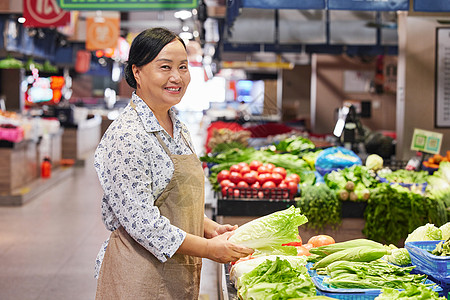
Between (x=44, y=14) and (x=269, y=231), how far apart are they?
762cm

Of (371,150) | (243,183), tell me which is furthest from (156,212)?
(371,150)

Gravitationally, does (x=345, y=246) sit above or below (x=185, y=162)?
below

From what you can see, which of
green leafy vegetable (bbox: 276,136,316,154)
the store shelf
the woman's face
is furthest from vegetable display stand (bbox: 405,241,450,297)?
the store shelf

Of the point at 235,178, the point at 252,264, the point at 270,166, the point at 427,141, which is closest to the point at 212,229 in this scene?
the point at 252,264

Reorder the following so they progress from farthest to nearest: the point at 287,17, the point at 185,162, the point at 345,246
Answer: the point at 287,17 < the point at 345,246 < the point at 185,162

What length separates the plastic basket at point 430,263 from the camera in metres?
2.77

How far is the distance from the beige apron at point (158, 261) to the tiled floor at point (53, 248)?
8.57ft

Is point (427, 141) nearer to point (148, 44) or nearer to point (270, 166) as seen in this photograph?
point (270, 166)

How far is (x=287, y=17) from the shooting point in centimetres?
1034

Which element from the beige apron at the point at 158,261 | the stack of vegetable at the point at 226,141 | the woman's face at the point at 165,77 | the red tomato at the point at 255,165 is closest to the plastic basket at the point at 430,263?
the beige apron at the point at 158,261

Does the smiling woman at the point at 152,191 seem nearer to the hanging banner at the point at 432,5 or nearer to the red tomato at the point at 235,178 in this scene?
the red tomato at the point at 235,178

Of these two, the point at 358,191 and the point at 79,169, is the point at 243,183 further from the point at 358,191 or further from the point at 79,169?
the point at 79,169

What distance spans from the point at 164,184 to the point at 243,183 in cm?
242

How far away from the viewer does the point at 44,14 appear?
9.67 m
